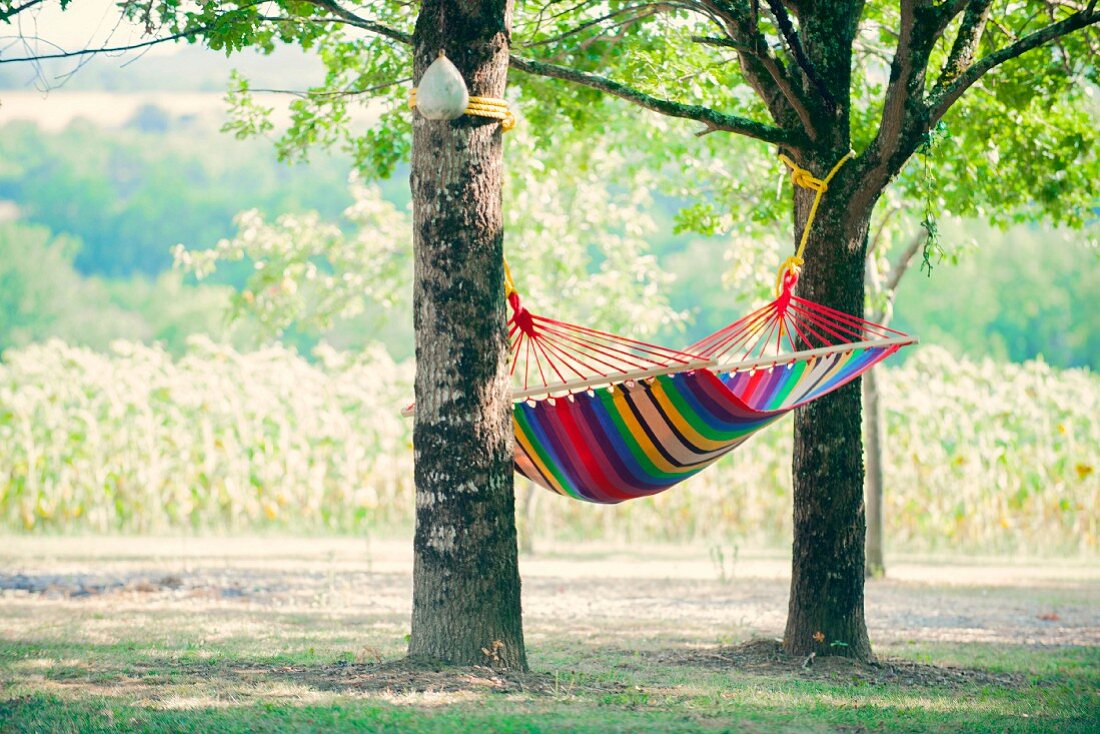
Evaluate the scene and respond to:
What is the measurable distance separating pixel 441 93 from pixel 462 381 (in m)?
0.78

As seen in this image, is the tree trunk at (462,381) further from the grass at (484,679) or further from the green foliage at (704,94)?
the green foliage at (704,94)

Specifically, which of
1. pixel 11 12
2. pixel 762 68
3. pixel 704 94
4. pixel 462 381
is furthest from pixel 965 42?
pixel 11 12

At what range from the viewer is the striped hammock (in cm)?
381

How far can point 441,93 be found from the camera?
3.29m

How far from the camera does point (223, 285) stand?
2977 cm

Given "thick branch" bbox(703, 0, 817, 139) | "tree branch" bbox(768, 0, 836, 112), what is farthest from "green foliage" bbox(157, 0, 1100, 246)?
"tree branch" bbox(768, 0, 836, 112)

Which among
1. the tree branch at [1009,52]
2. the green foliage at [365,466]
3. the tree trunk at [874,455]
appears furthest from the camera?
the green foliage at [365,466]

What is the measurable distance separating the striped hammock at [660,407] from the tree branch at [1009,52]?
746mm

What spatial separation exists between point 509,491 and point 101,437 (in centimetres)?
623

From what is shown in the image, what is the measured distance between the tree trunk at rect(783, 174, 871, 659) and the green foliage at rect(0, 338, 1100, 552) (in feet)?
14.3

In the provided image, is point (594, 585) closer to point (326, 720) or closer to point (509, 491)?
point (509, 491)

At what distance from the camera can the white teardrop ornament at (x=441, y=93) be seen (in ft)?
10.8

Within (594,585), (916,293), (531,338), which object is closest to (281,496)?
(594,585)

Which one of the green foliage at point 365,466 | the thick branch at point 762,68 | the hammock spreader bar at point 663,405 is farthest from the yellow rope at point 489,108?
the green foliage at point 365,466
